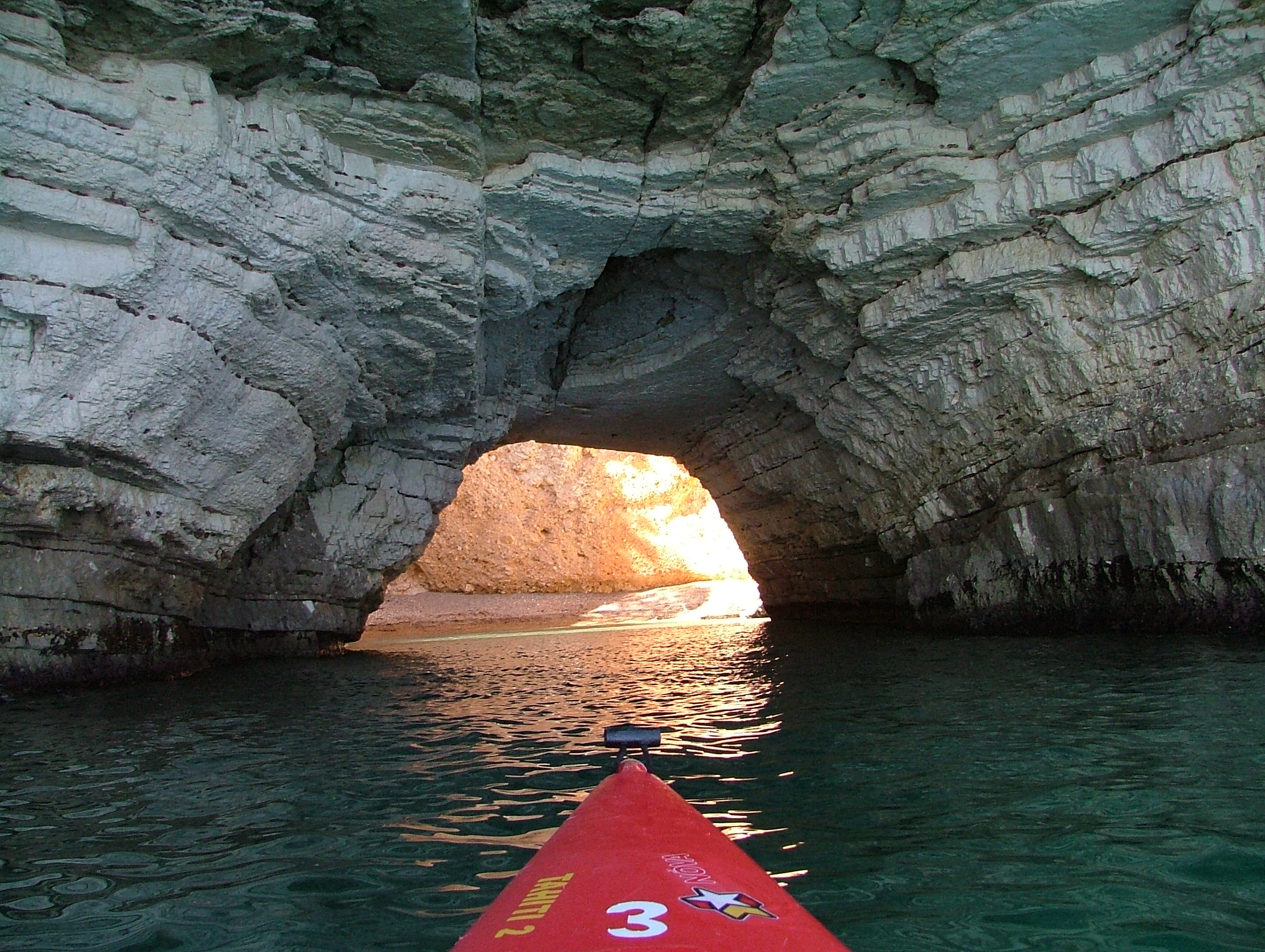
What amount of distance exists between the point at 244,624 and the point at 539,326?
6537 millimetres

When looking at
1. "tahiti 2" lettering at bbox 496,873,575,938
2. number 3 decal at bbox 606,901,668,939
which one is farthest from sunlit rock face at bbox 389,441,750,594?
number 3 decal at bbox 606,901,668,939

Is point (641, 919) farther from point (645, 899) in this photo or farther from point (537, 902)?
point (537, 902)

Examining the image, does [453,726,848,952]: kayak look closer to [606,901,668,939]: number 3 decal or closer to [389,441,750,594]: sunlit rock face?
[606,901,668,939]: number 3 decal

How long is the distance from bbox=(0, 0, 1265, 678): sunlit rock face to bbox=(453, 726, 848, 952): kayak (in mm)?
6850

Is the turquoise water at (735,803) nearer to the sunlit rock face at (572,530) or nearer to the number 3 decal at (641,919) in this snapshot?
the number 3 decal at (641,919)

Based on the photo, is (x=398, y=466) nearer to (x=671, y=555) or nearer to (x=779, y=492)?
(x=779, y=492)

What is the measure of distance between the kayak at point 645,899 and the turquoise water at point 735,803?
0.40 m

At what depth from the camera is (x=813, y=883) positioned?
2.85 m

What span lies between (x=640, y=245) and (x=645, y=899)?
9405 millimetres

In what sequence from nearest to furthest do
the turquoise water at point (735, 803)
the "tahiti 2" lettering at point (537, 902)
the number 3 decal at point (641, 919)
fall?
the number 3 decal at point (641, 919) < the "tahiti 2" lettering at point (537, 902) < the turquoise water at point (735, 803)

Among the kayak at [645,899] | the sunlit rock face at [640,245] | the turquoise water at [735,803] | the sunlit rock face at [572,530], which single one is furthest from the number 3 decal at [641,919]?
the sunlit rock face at [572,530]

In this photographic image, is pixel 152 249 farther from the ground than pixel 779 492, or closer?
farther from the ground

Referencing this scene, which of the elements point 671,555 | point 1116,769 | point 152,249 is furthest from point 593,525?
point 1116,769

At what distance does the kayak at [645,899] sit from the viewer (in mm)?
1826
